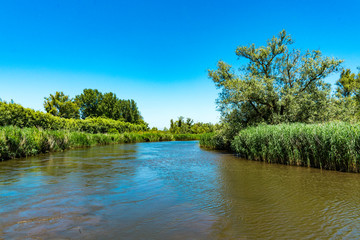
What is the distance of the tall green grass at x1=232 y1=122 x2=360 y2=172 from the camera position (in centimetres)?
1023

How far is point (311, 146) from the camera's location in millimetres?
11836

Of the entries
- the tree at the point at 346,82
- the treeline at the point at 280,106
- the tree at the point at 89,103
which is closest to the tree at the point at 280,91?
the treeline at the point at 280,106

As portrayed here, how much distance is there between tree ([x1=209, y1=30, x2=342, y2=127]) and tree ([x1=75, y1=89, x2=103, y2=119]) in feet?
194

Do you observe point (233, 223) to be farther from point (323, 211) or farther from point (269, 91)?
point (269, 91)

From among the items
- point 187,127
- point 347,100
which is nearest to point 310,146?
point 347,100

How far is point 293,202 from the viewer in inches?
248

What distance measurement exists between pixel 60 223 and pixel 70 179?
5.21m

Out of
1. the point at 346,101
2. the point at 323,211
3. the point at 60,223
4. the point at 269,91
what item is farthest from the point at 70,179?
the point at 346,101

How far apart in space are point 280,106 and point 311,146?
1017 cm

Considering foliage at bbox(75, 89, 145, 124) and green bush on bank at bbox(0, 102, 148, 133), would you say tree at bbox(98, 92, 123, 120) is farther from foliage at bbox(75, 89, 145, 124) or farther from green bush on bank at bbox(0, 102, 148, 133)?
green bush on bank at bbox(0, 102, 148, 133)

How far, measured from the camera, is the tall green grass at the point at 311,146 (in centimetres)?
1023

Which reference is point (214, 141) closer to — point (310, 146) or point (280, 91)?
point (280, 91)

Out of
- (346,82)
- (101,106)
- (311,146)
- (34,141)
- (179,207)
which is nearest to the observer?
(179,207)

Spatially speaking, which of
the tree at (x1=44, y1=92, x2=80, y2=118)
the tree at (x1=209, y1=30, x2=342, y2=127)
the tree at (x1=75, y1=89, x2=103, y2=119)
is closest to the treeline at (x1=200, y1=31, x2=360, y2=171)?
the tree at (x1=209, y1=30, x2=342, y2=127)
